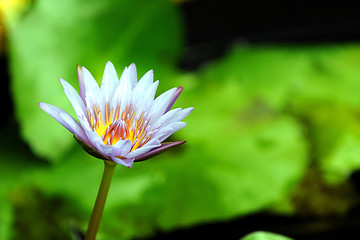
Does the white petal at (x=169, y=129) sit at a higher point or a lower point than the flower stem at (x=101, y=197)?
higher

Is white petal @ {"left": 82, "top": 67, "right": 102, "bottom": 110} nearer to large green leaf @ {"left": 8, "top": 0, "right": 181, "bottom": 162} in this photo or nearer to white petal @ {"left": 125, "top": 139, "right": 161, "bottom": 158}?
white petal @ {"left": 125, "top": 139, "right": 161, "bottom": 158}

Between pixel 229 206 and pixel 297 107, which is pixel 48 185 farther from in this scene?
pixel 297 107

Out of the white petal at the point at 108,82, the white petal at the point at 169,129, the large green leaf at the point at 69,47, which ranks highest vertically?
the large green leaf at the point at 69,47

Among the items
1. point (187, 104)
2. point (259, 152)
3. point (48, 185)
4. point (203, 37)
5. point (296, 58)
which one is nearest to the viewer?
point (48, 185)

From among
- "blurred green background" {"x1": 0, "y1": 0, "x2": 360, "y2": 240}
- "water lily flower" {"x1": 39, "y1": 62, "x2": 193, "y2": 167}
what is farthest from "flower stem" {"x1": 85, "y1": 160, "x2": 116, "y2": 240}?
"blurred green background" {"x1": 0, "y1": 0, "x2": 360, "y2": 240}

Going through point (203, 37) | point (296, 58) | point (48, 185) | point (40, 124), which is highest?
point (203, 37)

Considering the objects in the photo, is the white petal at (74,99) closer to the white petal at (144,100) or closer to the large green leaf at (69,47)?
the white petal at (144,100)

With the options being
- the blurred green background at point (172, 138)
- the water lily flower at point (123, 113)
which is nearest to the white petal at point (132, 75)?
the water lily flower at point (123, 113)

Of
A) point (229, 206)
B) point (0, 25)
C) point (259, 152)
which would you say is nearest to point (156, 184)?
point (229, 206)
